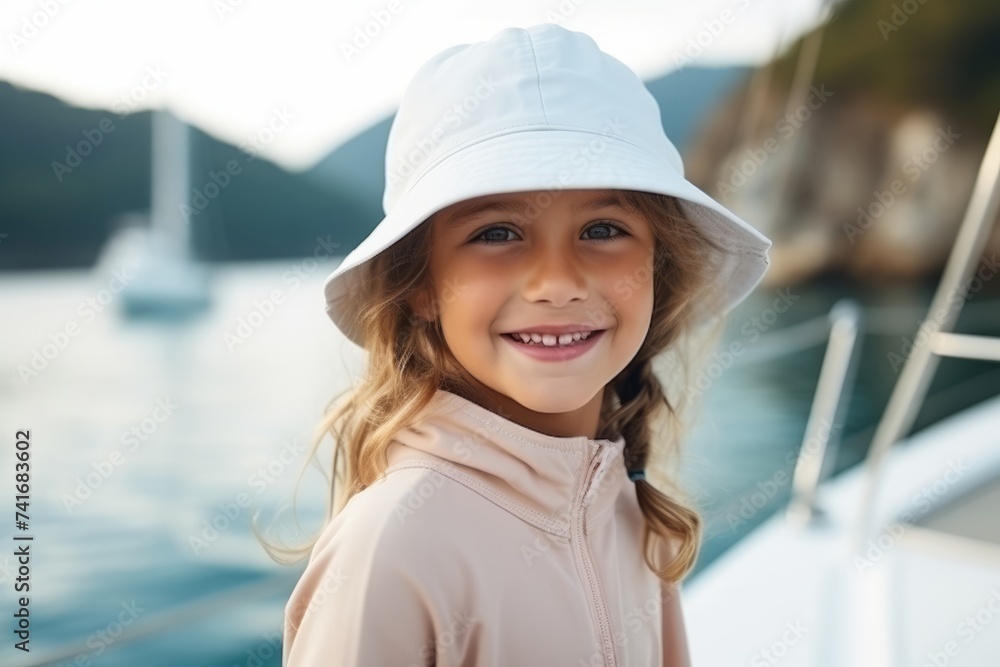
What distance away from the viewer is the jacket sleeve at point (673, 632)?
2.71 ft

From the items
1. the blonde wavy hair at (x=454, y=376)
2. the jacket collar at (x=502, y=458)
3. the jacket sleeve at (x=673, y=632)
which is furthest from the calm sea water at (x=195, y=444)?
the jacket sleeve at (x=673, y=632)

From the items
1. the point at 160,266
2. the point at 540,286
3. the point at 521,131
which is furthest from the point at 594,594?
the point at 160,266

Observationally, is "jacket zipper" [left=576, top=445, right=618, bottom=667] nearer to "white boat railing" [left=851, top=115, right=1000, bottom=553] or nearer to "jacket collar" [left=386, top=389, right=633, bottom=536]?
"jacket collar" [left=386, top=389, right=633, bottom=536]

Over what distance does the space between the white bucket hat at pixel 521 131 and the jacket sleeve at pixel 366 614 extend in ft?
0.74

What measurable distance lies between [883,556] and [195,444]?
6127 millimetres

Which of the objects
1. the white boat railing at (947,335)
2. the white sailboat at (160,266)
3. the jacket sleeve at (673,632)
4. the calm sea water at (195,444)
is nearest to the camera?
the jacket sleeve at (673,632)

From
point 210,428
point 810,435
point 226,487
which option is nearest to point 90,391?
point 210,428

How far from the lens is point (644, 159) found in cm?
67

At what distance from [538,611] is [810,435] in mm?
996

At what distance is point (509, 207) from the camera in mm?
671

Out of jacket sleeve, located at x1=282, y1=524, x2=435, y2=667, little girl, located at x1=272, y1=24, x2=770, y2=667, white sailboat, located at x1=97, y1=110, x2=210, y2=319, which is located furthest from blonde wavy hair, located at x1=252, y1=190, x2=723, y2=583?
white sailboat, located at x1=97, y1=110, x2=210, y2=319

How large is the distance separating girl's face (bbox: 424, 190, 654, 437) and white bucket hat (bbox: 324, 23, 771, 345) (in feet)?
0.12

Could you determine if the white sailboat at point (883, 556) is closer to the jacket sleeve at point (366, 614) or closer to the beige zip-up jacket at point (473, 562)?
the beige zip-up jacket at point (473, 562)

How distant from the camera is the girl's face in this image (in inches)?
26.4
